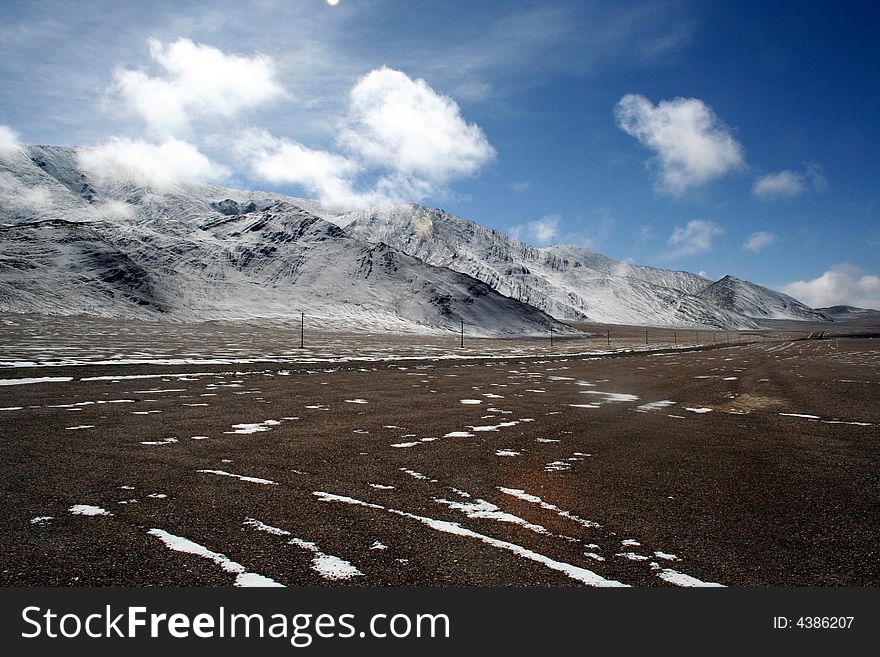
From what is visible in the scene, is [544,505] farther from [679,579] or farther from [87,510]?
[87,510]

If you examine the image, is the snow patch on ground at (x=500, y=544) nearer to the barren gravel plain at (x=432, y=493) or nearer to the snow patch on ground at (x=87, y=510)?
the barren gravel plain at (x=432, y=493)

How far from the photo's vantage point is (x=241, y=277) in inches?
5527

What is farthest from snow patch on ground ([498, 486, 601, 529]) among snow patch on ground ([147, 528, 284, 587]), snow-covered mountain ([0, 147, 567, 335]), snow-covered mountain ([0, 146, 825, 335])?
snow-covered mountain ([0, 147, 567, 335])

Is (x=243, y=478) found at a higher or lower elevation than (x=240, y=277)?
lower

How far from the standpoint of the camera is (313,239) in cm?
16112

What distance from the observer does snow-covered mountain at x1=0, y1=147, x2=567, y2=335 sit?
360 feet

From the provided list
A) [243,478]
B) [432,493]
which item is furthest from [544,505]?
[243,478]

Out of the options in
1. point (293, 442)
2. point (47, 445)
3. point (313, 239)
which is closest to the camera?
point (47, 445)

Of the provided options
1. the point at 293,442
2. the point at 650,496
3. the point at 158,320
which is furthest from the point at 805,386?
→ the point at 158,320

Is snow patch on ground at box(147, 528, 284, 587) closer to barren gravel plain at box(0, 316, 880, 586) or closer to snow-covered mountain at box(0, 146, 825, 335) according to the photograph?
barren gravel plain at box(0, 316, 880, 586)

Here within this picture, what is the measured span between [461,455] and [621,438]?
3.68 metres

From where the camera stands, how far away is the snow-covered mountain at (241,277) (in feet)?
360

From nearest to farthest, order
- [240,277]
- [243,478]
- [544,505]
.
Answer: [544,505]
[243,478]
[240,277]

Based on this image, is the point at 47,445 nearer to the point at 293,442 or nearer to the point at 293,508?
the point at 293,442
